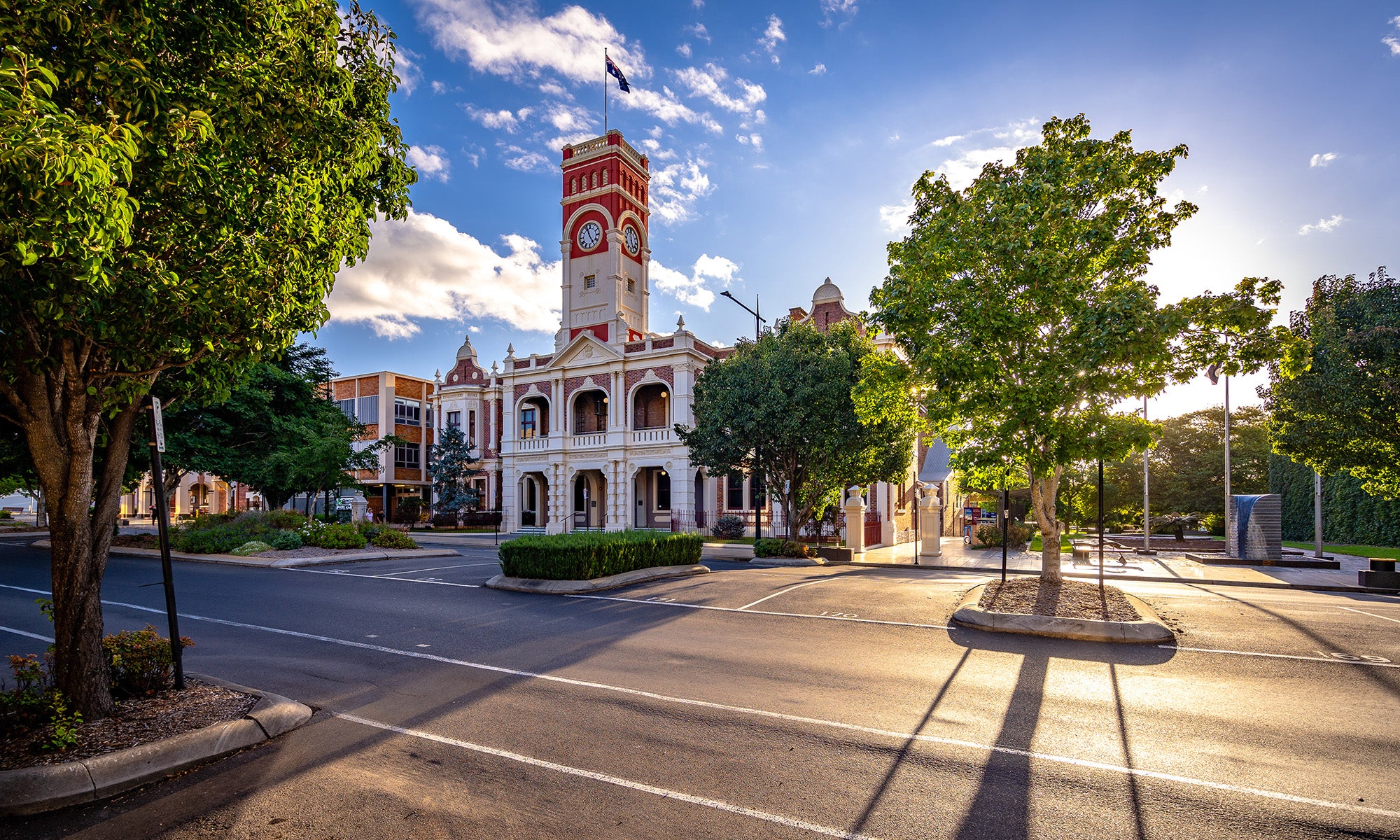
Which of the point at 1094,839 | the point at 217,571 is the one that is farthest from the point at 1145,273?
the point at 217,571

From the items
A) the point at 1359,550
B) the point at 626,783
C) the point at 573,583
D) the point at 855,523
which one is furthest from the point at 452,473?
the point at 1359,550

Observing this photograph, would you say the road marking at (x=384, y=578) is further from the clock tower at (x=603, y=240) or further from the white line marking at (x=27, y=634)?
the clock tower at (x=603, y=240)

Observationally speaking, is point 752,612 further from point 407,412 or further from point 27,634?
point 407,412

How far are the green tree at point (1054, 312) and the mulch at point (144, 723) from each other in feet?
36.7

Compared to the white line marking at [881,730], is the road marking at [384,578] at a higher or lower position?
lower

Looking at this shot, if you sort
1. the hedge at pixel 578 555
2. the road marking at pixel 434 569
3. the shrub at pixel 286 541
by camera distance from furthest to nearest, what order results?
1. the shrub at pixel 286 541
2. the road marking at pixel 434 569
3. the hedge at pixel 578 555

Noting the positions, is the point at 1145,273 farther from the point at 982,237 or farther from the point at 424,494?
the point at 424,494

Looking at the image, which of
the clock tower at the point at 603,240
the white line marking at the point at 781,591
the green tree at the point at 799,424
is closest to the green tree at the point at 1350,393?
the green tree at the point at 799,424

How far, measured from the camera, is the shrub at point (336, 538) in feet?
75.3

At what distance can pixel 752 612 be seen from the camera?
12.2 metres

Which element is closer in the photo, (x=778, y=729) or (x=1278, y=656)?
(x=778, y=729)

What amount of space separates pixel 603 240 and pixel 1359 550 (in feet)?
139

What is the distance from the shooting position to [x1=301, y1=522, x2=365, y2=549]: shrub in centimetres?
2295

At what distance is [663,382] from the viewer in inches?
1502
